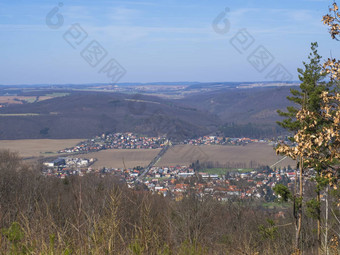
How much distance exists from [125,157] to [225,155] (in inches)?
741

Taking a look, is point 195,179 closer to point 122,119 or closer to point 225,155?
point 225,155

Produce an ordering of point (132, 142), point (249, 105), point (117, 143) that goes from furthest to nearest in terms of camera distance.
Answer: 1. point (249, 105)
2. point (132, 142)
3. point (117, 143)

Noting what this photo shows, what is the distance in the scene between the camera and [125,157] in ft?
243

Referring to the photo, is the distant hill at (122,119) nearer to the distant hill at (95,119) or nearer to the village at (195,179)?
the distant hill at (95,119)

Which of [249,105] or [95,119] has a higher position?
[249,105]

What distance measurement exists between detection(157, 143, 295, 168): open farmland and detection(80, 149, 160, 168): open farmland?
9.34 ft

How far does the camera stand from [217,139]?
4104 inches

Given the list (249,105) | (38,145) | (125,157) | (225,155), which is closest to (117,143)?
(38,145)

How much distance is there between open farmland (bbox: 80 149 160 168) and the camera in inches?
2604

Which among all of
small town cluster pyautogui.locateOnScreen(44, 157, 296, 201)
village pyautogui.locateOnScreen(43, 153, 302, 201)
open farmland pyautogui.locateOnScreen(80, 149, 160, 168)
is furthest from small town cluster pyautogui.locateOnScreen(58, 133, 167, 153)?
small town cluster pyautogui.locateOnScreen(44, 157, 296, 201)

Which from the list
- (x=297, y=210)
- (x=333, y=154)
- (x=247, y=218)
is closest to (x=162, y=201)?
(x=247, y=218)

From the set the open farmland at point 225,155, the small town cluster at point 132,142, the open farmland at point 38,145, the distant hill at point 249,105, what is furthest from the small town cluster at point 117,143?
the distant hill at point 249,105

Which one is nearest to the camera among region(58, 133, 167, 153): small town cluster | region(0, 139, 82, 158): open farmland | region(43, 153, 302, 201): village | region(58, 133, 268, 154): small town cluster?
region(43, 153, 302, 201): village

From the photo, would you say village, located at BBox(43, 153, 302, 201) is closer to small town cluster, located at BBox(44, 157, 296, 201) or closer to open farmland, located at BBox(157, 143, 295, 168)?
small town cluster, located at BBox(44, 157, 296, 201)
